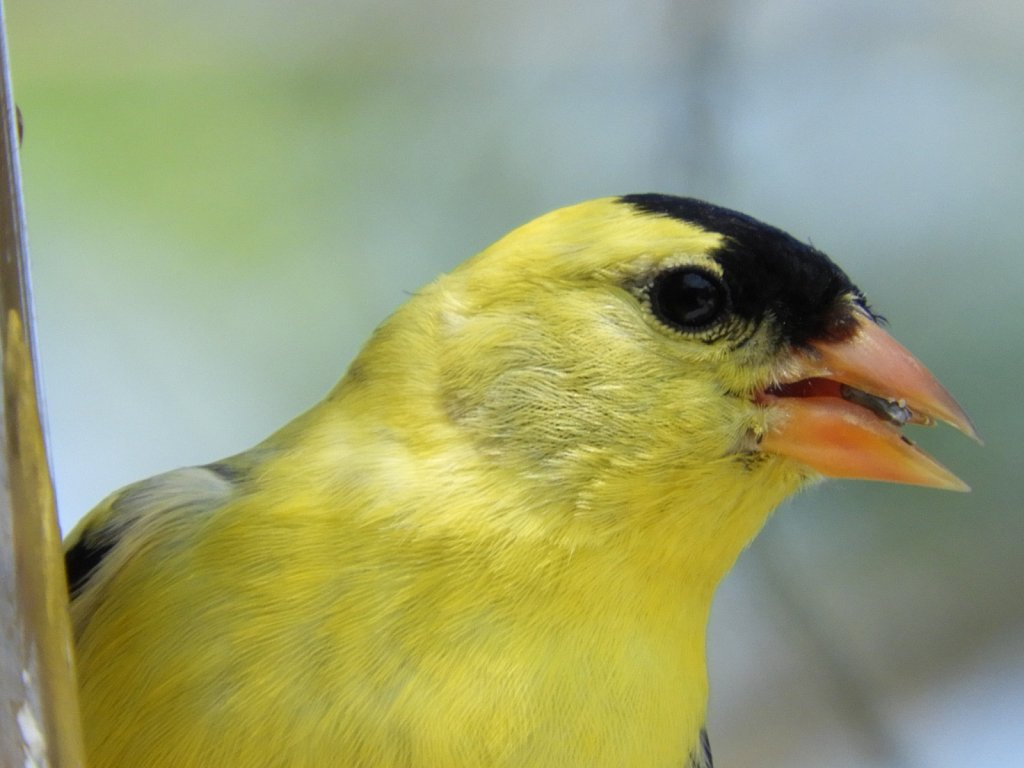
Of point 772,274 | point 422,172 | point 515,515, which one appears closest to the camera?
point 515,515

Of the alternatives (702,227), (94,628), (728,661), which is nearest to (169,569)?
(94,628)

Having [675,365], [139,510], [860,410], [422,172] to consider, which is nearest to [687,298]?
[675,365]

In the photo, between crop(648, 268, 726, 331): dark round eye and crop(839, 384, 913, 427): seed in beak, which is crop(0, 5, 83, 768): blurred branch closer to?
crop(648, 268, 726, 331): dark round eye

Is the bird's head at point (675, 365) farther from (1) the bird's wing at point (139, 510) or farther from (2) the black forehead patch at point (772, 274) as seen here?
(1) the bird's wing at point (139, 510)

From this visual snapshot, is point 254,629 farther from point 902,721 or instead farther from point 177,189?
point 902,721

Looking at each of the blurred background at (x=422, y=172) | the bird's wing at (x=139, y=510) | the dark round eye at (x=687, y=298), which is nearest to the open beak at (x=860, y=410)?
the dark round eye at (x=687, y=298)

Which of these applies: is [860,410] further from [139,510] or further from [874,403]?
[139,510]
